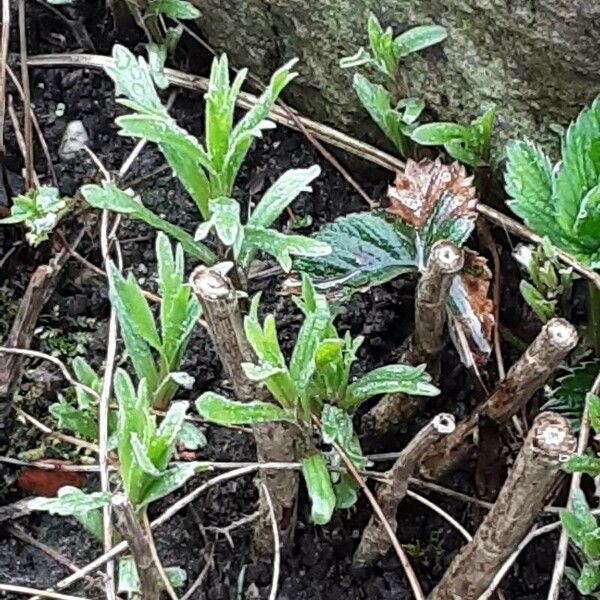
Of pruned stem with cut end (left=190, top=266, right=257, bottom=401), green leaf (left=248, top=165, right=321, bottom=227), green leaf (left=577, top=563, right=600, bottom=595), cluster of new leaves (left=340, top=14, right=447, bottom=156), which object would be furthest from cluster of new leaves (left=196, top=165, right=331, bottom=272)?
green leaf (left=577, top=563, right=600, bottom=595)

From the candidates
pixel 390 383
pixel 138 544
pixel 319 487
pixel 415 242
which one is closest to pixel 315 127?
pixel 415 242

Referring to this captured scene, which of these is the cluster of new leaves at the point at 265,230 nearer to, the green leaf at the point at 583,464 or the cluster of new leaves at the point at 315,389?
the cluster of new leaves at the point at 315,389

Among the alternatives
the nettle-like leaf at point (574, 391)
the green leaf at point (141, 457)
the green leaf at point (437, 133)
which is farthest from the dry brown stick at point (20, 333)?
the nettle-like leaf at point (574, 391)

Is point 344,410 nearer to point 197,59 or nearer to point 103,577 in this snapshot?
point 103,577

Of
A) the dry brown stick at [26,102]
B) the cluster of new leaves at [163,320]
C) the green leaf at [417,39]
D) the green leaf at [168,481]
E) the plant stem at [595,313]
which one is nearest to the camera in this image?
the green leaf at [168,481]

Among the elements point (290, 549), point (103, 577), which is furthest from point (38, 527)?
point (290, 549)
